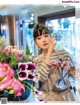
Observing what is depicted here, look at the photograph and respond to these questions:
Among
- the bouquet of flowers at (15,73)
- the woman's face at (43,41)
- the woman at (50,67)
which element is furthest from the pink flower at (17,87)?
the woman's face at (43,41)

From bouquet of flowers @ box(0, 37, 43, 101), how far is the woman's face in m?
0.11

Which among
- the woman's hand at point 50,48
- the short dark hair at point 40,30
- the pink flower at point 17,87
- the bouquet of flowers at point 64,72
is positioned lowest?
the pink flower at point 17,87

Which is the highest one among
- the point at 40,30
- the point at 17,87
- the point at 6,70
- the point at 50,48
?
the point at 40,30

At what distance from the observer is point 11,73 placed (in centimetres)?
119

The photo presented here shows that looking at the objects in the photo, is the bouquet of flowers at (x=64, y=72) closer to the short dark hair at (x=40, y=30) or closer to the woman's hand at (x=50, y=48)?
the woman's hand at (x=50, y=48)

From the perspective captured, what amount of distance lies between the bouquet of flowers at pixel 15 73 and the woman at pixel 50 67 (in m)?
0.05

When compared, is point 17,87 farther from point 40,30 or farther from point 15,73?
point 40,30

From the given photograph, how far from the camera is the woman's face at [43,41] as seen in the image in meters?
1.21

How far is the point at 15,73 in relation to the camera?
3.92ft

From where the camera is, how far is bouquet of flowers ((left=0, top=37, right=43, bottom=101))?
46.8 inches

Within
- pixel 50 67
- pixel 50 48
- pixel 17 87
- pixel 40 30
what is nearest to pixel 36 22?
pixel 40 30

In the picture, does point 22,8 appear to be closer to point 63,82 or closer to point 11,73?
point 11,73

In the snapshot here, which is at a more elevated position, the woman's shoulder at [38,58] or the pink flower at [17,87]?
the woman's shoulder at [38,58]

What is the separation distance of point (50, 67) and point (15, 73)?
0.69 ft
